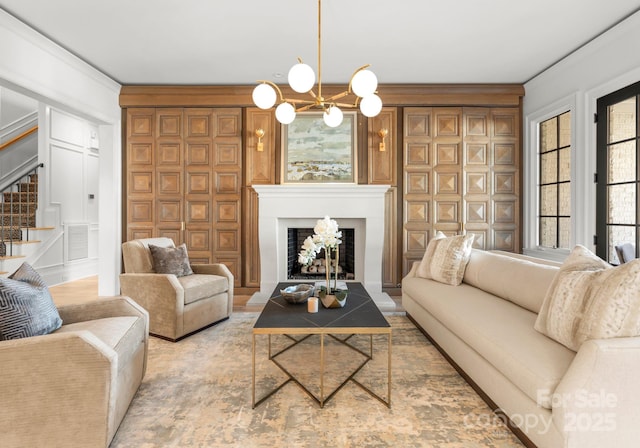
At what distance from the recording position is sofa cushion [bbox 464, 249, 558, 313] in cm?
216

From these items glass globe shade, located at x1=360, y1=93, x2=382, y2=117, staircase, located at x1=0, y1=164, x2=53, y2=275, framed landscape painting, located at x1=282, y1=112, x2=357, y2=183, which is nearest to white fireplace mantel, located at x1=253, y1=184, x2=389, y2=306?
framed landscape painting, located at x1=282, y1=112, x2=357, y2=183

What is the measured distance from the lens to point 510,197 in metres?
4.57

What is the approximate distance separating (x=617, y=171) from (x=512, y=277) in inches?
75.1

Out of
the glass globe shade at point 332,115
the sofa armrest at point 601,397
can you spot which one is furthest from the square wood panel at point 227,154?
the sofa armrest at point 601,397

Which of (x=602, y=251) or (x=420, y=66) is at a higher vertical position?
(x=420, y=66)

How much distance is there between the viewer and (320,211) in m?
4.46

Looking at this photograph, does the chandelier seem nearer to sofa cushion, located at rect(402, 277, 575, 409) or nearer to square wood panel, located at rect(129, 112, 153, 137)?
sofa cushion, located at rect(402, 277, 575, 409)

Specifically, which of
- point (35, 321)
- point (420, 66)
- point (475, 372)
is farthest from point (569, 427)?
point (420, 66)

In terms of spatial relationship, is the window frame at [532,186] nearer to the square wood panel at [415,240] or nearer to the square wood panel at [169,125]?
the square wood panel at [415,240]

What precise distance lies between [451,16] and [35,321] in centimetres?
365

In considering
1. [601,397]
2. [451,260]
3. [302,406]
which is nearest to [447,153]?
[451,260]

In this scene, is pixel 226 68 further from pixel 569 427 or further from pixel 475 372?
pixel 569 427

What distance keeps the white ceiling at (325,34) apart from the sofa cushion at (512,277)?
2.12 m

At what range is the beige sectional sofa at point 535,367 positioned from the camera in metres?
1.32
